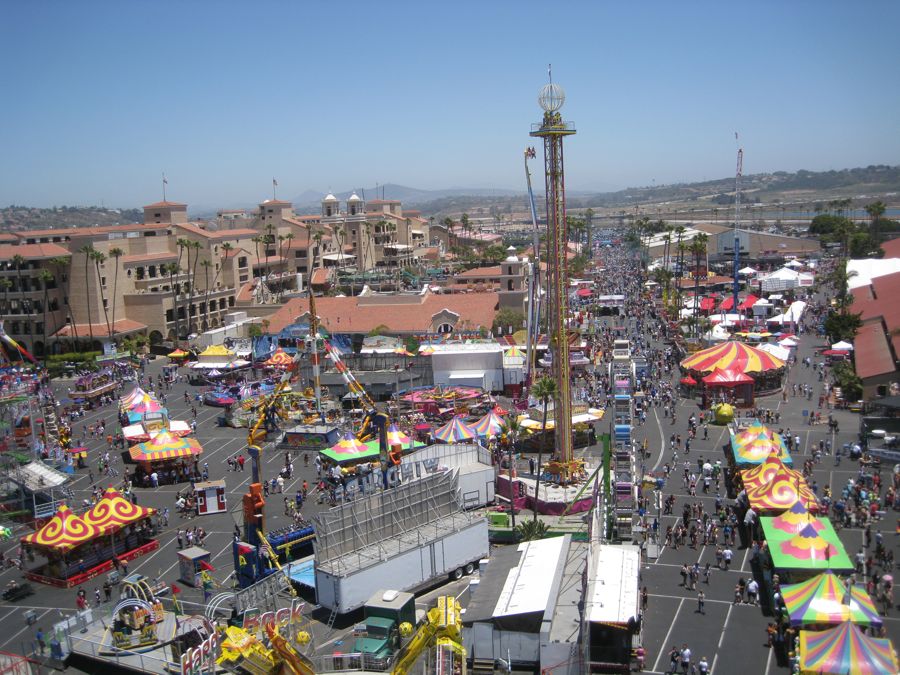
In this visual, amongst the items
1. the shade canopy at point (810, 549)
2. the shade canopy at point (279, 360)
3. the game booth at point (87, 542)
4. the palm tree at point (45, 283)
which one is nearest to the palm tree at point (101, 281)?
the palm tree at point (45, 283)

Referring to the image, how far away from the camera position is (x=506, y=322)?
5819 cm

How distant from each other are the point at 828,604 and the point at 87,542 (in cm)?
2085

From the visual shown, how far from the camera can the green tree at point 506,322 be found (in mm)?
58062

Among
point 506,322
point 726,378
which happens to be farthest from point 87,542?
point 506,322

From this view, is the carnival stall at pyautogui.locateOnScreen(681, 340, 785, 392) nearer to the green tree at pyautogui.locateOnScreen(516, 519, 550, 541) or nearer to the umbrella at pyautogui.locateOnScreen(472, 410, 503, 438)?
the umbrella at pyautogui.locateOnScreen(472, 410, 503, 438)

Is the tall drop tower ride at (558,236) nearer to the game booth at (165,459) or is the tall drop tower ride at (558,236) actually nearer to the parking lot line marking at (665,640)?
the parking lot line marking at (665,640)

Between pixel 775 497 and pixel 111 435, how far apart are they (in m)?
31.2

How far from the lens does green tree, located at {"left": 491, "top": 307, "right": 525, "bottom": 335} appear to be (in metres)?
58.1

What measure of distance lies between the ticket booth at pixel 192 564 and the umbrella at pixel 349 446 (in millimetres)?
10077

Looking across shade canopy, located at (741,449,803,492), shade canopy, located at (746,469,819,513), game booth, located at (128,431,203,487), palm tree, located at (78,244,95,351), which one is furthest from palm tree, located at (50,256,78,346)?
shade canopy, located at (746,469,819,513)

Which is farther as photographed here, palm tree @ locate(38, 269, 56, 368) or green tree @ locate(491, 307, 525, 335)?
palm tree @ locate(38, 269, 56, 368)

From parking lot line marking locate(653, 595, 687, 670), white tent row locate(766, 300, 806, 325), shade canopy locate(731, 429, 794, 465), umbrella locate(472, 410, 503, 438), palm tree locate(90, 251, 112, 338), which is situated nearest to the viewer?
parking lot line marking locate(653, 595, 687, 670)

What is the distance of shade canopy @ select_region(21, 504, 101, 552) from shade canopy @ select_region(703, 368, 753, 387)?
29.0 metres

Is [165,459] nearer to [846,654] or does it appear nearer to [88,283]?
[846,654]
